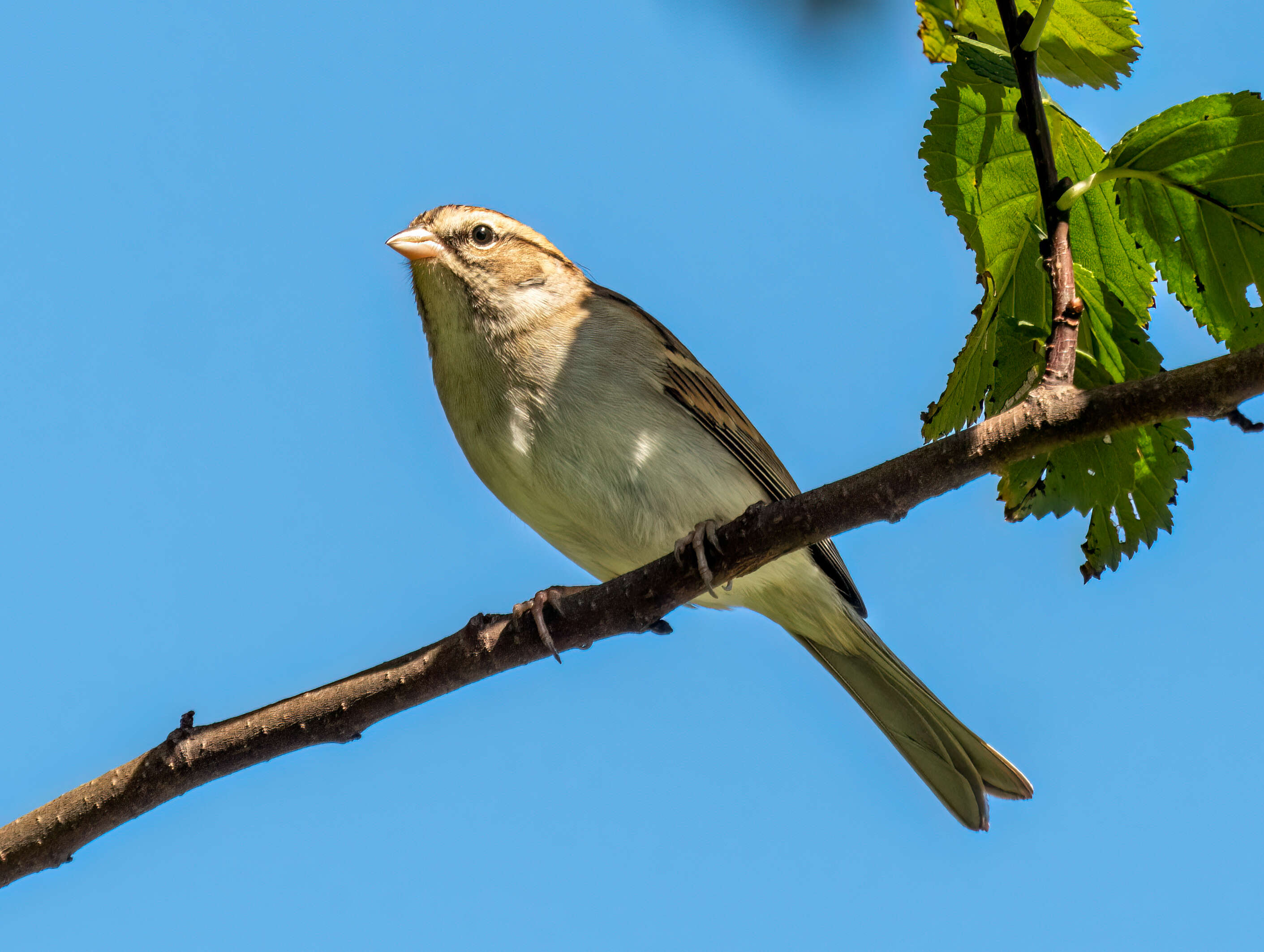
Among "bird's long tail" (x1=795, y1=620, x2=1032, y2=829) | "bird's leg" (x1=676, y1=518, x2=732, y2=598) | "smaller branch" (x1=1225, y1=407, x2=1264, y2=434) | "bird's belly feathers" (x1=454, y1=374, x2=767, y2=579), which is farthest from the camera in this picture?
"bird's long tail" (x1=795, y1=620, x2=1032, y2=829)

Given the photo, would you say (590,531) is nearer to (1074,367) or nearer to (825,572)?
→ (825,572)

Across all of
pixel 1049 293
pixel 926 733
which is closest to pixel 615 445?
pixel 926 733

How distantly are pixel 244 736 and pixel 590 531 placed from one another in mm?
1709

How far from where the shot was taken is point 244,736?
3277 mm

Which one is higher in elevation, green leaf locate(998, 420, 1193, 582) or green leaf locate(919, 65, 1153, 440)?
green leaf locate(919, 65, 1153, 440)

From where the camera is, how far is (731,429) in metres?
5.00

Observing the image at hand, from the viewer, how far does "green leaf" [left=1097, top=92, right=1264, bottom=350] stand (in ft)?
8.53

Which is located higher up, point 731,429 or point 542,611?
point 731,429

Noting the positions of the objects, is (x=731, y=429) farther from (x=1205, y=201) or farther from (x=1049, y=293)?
(x=1205, y=201)

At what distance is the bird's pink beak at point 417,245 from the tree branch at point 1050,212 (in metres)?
2.96

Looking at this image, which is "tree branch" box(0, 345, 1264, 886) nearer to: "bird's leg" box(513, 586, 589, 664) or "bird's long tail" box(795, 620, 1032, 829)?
"bird's leg" box(513, 586, 589, 664)

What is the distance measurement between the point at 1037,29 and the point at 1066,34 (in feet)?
1.53

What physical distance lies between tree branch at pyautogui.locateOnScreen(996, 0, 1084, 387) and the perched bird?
2141mm

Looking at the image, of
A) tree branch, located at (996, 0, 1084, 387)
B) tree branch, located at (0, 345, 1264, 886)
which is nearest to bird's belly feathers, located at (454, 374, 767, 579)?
tree branch, located at (0, 345, 1264, 886)
